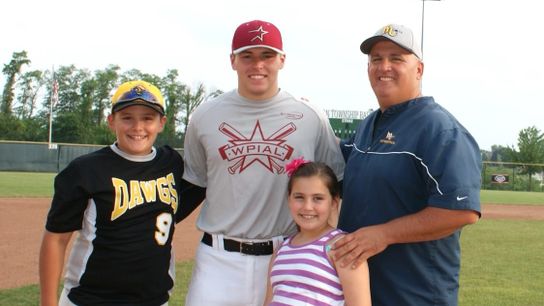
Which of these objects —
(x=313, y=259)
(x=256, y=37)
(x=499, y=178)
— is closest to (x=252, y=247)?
(x=313, y=259)

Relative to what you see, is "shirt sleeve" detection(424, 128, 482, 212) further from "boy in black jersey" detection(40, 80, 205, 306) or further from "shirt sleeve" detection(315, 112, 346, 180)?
"boy in black jersey" detection(40, 80, 205, 306)

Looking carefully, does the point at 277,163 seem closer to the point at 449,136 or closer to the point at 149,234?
the point at 149,234

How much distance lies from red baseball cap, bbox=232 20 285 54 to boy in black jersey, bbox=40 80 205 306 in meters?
0.57

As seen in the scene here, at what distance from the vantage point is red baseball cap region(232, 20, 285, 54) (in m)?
3.13

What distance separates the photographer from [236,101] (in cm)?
336

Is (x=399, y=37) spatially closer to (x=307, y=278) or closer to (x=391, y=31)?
(x=391, y=31)

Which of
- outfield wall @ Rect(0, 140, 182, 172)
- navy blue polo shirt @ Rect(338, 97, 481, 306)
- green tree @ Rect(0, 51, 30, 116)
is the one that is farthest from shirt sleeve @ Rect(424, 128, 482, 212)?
green tree @ Rect(0, 51, 30, 116)

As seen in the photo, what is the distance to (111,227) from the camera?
116 inches

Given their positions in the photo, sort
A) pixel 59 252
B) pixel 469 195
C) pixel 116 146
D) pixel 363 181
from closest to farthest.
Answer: pixel 469 195
pixel 363 181
pixel 59 252
pixel 116 146

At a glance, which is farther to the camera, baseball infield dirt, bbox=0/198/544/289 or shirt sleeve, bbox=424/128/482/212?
baseball infield dirt, bbox=0/198/544/289

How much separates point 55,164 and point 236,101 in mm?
31724

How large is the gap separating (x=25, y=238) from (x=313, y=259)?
27.0ft

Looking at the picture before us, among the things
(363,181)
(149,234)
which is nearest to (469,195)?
(363,181)

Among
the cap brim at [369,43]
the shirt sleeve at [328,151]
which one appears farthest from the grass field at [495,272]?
the cap brim at [369,43]
